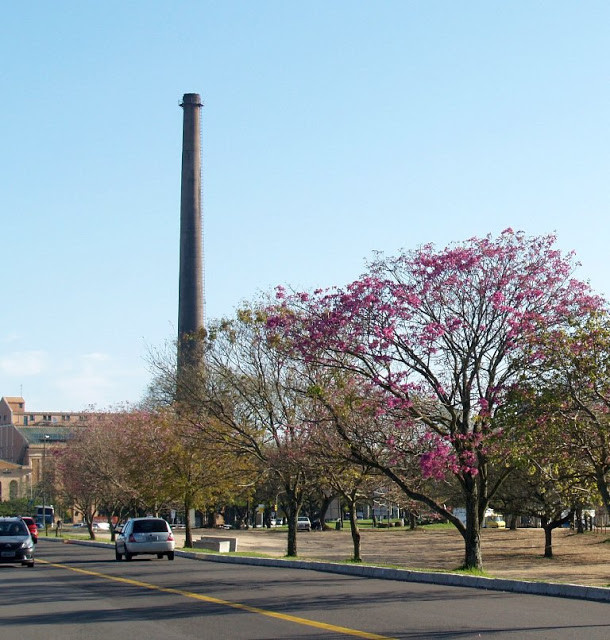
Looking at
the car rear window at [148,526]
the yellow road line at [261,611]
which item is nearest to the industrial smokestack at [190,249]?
the car rear window at [148,526]

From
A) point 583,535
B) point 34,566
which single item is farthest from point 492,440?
point 583,535

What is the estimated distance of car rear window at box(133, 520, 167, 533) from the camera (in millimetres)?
35688

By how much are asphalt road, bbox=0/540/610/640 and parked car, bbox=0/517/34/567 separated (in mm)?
8821

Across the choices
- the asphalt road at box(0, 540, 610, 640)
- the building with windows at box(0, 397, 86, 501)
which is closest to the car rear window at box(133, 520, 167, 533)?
the asphalt road at box(0, 540, 610, 640)

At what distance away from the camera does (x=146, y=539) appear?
35469 mm

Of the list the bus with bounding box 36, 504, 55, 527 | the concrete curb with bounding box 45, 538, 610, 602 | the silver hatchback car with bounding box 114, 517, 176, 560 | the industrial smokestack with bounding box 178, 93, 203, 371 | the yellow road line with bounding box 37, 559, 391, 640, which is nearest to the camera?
the yellow road line with bounding box 37, 559, 391, 640

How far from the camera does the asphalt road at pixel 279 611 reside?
12.9m

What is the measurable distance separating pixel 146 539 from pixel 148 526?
0.61 meters

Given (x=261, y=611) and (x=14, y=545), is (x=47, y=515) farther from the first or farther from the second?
(x=261, y=611)

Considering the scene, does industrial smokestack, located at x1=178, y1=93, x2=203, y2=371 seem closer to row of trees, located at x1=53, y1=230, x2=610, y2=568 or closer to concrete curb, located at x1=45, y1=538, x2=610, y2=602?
row of trees, located at x1=53, y1=230, x2=610, y2=568

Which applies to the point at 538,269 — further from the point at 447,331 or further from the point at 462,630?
the point at 462,630

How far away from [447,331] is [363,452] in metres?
5.11

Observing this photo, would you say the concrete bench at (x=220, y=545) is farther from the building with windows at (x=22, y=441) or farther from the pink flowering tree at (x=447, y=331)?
the building with windows at (x=22, y=441)

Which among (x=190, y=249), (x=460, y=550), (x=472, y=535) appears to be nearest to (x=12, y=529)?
(x=472, y=535)
